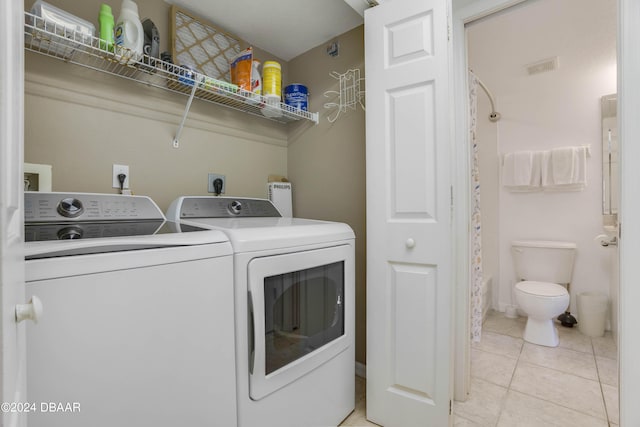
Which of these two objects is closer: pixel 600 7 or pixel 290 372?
pixel 290 372

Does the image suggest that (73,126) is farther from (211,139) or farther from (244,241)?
(244,241)

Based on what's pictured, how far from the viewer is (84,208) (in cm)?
126

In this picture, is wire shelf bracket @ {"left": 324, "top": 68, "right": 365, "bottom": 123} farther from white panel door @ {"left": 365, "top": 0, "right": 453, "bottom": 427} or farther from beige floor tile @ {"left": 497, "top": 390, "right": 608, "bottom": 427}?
beige floor tile @ {"left": 497, "top": 390, "right": 608, "bottom": 427}

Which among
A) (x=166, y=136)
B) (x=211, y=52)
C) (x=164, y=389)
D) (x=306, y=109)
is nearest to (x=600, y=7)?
(x=306, y=109)

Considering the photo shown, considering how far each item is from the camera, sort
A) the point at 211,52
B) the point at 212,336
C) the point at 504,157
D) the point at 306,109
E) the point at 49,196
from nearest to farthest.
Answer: the point at 212,336, the point at 49,196, the point at 211,52, the point at 306,109, the point at 504,157

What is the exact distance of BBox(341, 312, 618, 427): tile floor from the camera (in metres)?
1.55

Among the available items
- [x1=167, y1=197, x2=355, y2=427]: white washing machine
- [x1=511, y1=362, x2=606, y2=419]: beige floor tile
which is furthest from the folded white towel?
[x1=167, y1=197, x2=355, y2=427]: white washing machine

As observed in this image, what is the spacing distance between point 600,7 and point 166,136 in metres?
3.31

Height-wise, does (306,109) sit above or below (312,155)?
above

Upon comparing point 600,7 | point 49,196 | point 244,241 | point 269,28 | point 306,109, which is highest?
point 600,7

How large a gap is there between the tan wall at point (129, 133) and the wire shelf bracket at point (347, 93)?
1.91 feet

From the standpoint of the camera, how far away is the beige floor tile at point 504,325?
2.62 meters

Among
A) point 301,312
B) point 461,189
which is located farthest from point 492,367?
point 301,312

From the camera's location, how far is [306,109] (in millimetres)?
2139
